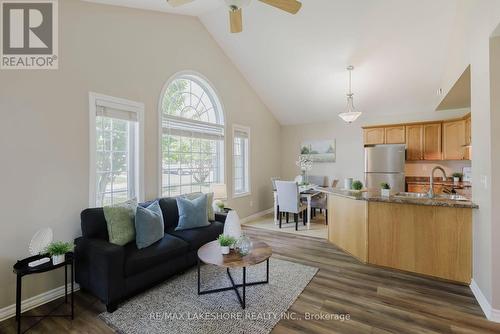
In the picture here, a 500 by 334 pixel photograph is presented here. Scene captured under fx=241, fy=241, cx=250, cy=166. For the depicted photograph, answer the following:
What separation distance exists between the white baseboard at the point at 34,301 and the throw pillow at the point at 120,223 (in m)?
0.75

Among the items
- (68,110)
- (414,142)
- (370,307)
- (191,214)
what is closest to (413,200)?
(370,307)

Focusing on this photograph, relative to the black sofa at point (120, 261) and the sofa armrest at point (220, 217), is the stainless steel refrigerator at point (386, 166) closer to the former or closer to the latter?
the sofa armrest at point (220, 217)

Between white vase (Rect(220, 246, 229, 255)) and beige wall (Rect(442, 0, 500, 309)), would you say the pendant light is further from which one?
white vase (Rect(220, 246, 229, 255))

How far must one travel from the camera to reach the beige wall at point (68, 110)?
226 cm

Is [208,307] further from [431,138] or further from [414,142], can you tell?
A: [431,138]

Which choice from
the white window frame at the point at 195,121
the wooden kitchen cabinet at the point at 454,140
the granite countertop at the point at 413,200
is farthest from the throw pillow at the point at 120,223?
the wooden kitchen cabinet at the point at 454,140

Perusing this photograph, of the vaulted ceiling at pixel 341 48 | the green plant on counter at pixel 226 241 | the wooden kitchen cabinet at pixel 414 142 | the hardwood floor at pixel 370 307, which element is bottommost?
the hardwood floor at pixel 370 307

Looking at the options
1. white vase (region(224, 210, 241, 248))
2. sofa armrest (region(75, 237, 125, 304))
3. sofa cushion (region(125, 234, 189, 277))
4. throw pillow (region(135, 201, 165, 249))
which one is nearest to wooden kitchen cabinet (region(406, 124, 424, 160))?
white vase (region(224, 210, 241, 248))

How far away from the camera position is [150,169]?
3604 millimetres

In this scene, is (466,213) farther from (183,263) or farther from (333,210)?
(183,263)

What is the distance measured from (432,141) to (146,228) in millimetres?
5884

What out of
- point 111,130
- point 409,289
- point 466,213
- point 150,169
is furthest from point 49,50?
point 466,213

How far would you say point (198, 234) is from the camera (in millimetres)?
3150

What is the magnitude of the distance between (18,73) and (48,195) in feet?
3.99
